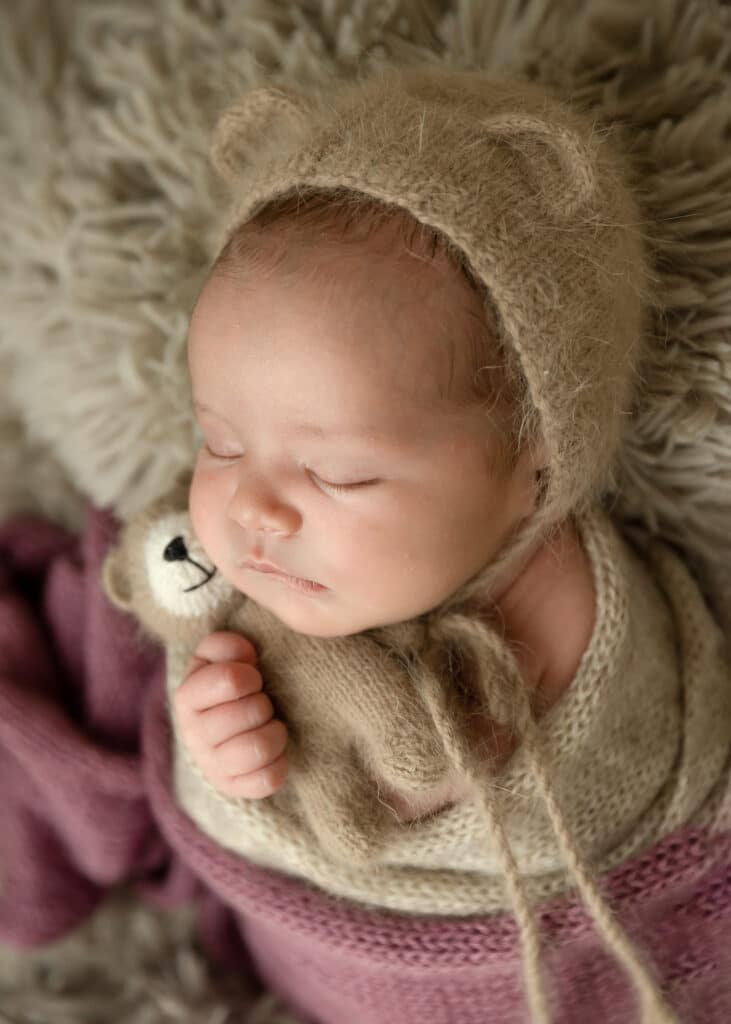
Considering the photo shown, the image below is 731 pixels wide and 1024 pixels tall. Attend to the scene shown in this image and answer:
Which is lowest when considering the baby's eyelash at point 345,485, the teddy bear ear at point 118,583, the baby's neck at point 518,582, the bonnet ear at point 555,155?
the teddy bear ear at point 118,583

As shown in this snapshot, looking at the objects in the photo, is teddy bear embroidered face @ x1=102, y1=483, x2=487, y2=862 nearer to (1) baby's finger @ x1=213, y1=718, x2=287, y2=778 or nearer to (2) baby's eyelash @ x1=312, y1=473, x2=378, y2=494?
(1) baby's finger @ x1=213, y1=718, x2=287, y2=778

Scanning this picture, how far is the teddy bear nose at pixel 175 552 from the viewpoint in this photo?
0.94 metres

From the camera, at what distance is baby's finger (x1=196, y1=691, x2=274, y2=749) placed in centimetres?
88

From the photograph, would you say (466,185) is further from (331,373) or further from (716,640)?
(716,640)

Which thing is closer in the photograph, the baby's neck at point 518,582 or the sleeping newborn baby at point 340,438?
the sleeping newborn baby at point 340,438

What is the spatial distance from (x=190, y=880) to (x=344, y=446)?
0.69m

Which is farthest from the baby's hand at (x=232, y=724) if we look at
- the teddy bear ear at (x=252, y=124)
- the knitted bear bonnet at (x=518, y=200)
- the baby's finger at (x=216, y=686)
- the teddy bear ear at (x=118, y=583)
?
the teddy bear ear at (x=252, y=124)

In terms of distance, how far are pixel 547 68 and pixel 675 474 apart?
0.42 metres

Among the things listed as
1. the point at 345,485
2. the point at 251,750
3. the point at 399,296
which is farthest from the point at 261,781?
the point at 399,296

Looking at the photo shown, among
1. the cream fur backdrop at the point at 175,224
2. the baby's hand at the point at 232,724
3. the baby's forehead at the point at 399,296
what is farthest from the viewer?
the cream fur backdrop at the point at 175,224

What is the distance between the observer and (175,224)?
1118 mm

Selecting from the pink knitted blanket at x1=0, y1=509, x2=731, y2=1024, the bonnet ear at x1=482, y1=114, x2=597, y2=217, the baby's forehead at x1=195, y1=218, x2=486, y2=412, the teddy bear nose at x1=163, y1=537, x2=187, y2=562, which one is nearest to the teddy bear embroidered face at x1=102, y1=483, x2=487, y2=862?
the teddy bear nose at x1=163, y1=537, x2=187, y2=562

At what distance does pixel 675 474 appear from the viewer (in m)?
1.05

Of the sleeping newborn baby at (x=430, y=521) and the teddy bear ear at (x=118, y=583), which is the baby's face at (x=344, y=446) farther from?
the teddy bear ear at (x=118, y=583)
